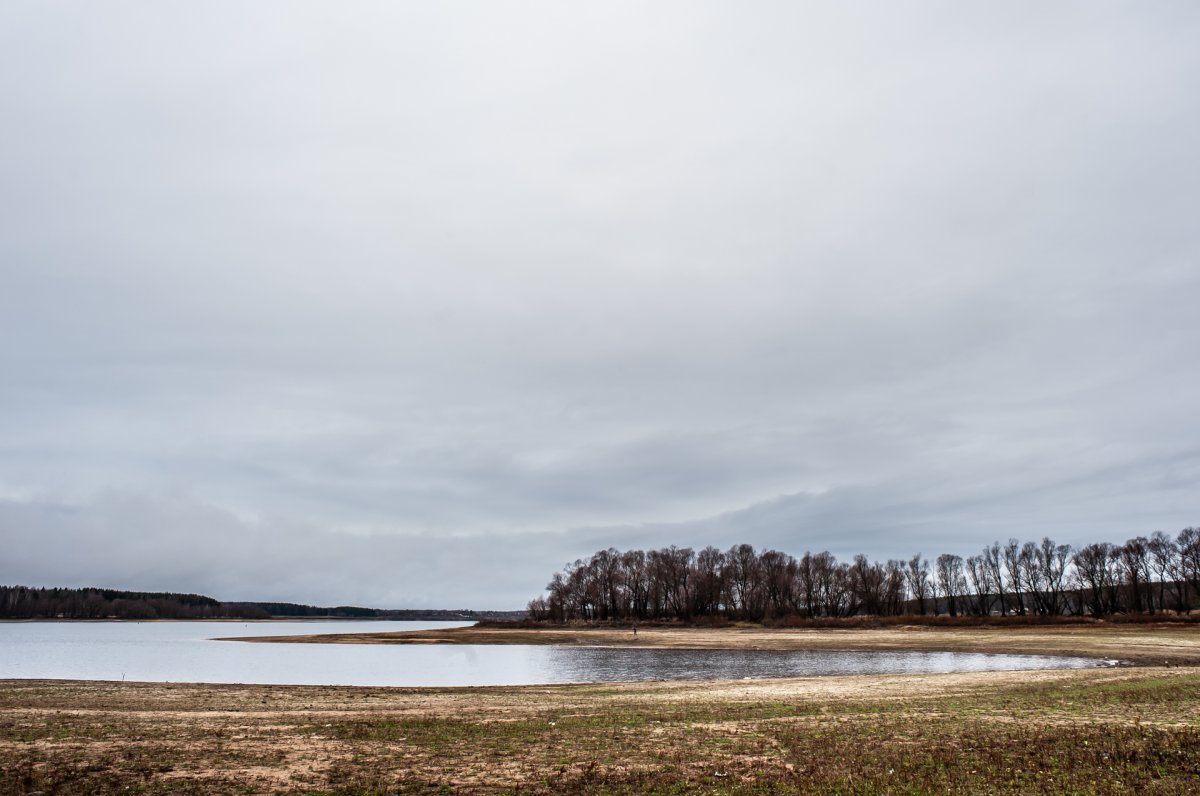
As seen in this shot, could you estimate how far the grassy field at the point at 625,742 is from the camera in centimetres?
1355

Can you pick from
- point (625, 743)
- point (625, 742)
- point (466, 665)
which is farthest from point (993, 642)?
point (625, 743)

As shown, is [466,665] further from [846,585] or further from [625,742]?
[846,585]

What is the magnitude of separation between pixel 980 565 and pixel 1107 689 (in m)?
155

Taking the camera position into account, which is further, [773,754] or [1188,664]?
[1188,664]

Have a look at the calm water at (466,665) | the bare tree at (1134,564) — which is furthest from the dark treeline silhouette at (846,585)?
the calm water at (466,665)

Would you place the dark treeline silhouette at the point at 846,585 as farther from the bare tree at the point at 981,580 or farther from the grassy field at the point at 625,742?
the grassy field at the point at 625,742

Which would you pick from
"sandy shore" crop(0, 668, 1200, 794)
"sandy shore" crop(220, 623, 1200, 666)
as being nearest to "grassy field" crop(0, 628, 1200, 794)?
"sandy shore" crop(0, 668, 1200, 794)

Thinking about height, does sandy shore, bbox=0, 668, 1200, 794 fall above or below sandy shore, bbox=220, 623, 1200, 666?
above

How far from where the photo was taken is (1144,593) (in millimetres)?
142875

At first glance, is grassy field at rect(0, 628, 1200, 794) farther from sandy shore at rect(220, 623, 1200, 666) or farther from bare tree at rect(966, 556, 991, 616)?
bare tree at rect(966, 556, 991, 616)

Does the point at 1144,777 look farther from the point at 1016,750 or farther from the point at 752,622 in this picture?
the point at 752,622

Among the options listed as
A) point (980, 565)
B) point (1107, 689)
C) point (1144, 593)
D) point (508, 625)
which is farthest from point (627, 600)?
point (1107, 689)

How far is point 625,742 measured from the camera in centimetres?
1797

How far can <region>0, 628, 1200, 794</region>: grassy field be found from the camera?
13555mm
